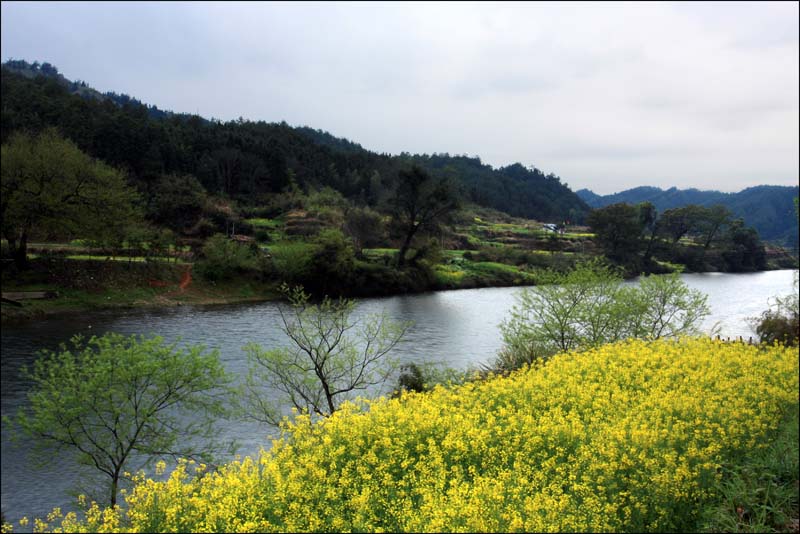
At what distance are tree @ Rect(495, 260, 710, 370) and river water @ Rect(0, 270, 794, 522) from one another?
372 cm

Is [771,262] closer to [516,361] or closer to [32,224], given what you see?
[516,361]

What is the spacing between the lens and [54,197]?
35.8 meters

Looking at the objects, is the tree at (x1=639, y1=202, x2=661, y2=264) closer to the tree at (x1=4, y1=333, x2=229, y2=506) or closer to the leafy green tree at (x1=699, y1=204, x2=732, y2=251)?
the leafy green tree at (x1=699, y1=204, x2=732, y2=251)

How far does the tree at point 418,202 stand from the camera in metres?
58.2

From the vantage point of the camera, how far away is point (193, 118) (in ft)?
322

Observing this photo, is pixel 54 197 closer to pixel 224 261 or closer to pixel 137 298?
pixel 137 298

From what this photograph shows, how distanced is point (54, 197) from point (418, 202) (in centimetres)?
3485

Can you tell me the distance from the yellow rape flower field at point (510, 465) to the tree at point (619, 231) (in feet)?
245

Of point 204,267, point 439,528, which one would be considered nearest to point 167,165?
point 204,267

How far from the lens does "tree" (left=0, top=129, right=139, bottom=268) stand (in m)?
34.0

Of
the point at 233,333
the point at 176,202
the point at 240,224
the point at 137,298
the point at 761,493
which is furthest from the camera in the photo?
the point at 240,224

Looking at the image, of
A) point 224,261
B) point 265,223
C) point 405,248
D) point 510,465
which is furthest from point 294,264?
point 510,465

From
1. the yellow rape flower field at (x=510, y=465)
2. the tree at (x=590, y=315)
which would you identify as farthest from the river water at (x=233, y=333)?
the tree at (x=590, y=315)

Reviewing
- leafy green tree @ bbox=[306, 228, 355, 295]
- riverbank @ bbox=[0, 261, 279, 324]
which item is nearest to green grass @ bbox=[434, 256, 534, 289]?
leafy green tree @ bbox=[306, 228, 355, 295]
